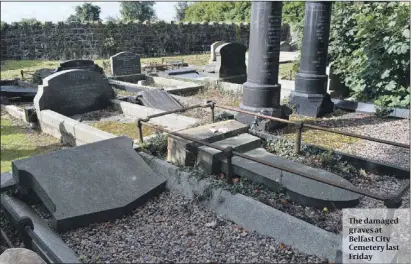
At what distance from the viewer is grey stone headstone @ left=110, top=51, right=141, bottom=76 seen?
39.7 feet

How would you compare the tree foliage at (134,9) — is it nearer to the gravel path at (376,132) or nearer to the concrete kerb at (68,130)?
the concrete kerb at (68,130)

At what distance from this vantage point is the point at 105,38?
2038 centimetres

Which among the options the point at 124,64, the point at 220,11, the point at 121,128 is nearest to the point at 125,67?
the point at 124,64

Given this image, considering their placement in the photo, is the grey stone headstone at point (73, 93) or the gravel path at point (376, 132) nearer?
the gravel path at point (376, 132)

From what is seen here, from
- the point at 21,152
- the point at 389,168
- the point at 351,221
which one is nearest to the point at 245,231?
the point at 351,221

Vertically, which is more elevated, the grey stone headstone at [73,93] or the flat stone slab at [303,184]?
the grey stone headstone at [73,93]

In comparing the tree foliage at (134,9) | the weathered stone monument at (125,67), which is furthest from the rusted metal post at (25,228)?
the tree foliage at (134,9)

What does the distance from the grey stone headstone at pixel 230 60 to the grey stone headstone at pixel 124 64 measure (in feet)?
9.61

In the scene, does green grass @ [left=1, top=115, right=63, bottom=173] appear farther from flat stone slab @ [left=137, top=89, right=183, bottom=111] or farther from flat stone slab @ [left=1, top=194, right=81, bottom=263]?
flat stone slab @ [left=137, top=89, right=183, bottom=111]

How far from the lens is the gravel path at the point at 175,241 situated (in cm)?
294

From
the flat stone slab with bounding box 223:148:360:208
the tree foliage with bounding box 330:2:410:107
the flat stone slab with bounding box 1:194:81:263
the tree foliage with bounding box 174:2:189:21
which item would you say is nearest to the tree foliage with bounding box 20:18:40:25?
the tree foliage with bounding box 330:2:410:107

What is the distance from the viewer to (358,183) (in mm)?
4090

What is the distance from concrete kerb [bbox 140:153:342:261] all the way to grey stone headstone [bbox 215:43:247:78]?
738 centimetres

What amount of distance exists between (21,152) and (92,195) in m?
2.81
